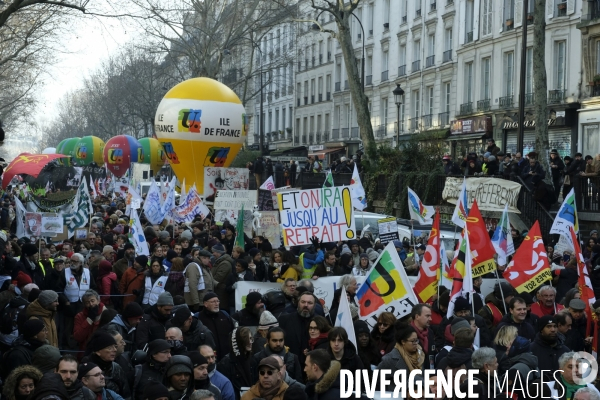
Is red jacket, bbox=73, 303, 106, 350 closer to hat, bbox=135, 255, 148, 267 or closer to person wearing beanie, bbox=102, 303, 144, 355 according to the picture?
person wearing beanie, bbox=102, 303, 144, 355

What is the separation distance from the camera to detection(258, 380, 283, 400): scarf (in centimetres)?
661

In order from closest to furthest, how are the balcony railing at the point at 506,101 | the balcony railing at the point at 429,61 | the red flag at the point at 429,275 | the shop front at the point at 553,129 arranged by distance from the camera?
the red flag at the point at 429,275 < the shop front at the point at 553,129 < the balcony railing at the point at 506,101 < the balcony railing at the point at 429,61

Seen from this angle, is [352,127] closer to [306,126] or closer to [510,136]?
[306,126]

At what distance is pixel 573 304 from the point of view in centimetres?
934

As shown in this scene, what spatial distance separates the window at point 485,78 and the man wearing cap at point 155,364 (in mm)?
35172

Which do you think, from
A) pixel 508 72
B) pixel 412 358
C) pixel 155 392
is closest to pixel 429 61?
pixel 508 72

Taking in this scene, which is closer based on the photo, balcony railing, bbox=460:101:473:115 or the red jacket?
the red jacket

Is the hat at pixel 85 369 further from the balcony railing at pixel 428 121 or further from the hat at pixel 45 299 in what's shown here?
the balcony railing at pixel 428 121

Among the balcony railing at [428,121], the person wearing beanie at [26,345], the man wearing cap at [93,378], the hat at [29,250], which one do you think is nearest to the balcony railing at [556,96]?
the balcony railing at [428,121]

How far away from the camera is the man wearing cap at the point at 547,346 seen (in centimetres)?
815

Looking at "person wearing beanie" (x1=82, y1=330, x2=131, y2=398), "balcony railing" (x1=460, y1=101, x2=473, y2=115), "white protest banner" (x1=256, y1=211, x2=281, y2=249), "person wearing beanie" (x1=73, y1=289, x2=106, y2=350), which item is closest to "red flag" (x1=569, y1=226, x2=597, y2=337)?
"person wearing beanie" (x1=82, y1=330, x2=131, y2=398)

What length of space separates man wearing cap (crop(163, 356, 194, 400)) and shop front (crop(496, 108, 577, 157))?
28912 mm

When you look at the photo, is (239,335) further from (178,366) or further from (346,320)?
(178,366)

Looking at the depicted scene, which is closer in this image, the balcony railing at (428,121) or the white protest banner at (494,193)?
the white protest banner at (494,193)
